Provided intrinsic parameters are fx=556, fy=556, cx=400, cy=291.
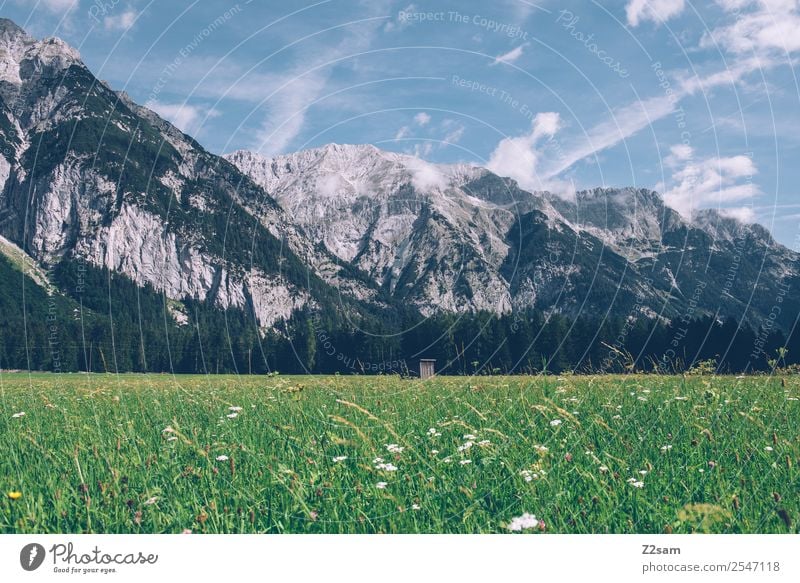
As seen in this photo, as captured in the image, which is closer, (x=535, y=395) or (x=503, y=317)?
(x=535, y=395)

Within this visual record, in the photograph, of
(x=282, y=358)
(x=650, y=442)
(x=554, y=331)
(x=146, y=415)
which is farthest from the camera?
(x=282, y=358)

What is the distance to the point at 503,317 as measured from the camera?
111312 millimetres

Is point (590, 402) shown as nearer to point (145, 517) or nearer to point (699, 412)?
point (699, 412)

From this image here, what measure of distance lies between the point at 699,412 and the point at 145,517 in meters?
7.04
